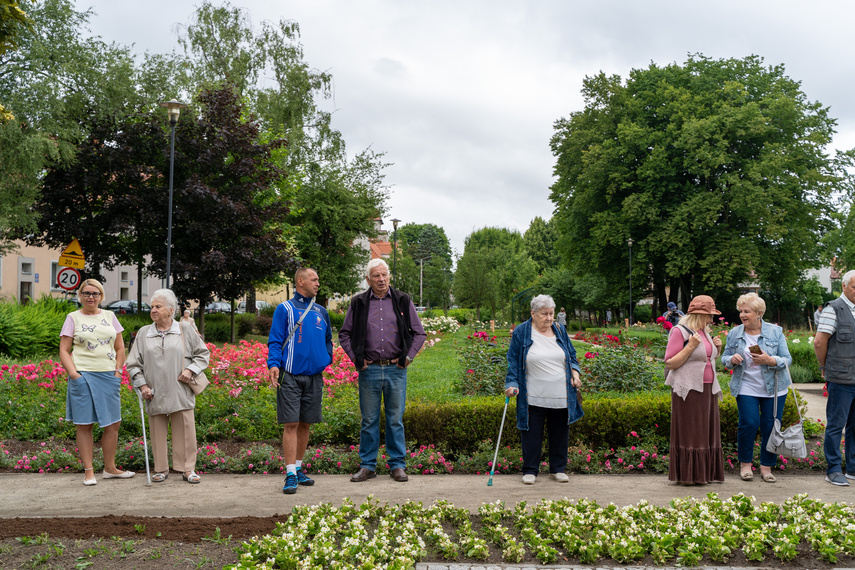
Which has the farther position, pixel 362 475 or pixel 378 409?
pixel 378 409

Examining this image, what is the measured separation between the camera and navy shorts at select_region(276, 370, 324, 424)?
589cm

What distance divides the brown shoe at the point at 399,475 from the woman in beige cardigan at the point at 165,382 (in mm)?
1889

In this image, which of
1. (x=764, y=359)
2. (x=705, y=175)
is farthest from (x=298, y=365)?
(x=705, y=175)

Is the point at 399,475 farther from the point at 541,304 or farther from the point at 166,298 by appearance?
the point at 166,298

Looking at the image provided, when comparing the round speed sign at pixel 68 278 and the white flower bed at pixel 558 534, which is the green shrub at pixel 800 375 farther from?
the round speed sign at pixel 68 278

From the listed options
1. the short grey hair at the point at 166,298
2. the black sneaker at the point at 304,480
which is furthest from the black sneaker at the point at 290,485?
the short grey hair at the point at 166,298

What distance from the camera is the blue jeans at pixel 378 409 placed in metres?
6.22

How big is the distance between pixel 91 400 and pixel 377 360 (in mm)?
2685

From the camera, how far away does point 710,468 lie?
606 centimetres

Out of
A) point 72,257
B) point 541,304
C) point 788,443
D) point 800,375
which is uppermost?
point 72,257

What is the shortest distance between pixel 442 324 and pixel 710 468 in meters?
18.9

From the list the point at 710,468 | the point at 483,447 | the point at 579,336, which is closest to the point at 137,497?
the point at 483,447

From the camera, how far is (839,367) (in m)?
6.27

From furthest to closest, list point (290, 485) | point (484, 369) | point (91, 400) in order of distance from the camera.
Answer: point (484, 369)
point (91, 400)
point (290, 485)
